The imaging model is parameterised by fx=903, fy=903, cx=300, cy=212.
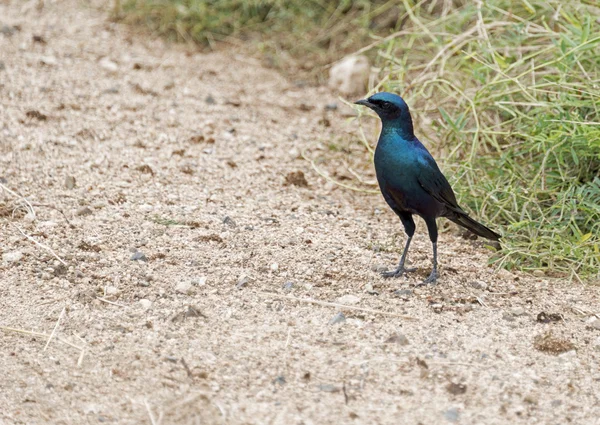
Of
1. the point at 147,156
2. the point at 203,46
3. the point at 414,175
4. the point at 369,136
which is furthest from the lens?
the point at 203,46

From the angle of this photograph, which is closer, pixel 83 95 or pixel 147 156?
pixel 147 156

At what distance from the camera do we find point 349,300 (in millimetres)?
3662

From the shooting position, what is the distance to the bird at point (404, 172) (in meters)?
3.81

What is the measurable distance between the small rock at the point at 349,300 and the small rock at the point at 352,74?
9.94 feet

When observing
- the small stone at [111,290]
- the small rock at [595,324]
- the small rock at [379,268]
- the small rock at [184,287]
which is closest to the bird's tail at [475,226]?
the small rock at [379,268]

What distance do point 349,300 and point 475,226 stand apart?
2.70 ft

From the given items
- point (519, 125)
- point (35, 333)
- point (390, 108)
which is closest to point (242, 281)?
point (35, 333)

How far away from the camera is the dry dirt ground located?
2.98 m

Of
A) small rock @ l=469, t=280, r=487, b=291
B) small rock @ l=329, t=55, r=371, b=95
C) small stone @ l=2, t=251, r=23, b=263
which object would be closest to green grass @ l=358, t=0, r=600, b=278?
small rock @ l=469, t=280, r=487, b=291

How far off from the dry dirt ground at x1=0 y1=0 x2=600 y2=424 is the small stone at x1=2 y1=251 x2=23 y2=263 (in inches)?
0.9

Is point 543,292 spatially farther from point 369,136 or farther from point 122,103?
point 122,103

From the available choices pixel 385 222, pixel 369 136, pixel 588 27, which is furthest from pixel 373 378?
pixel 369 136

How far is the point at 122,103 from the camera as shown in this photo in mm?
5832

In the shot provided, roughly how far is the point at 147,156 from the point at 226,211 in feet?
2.69
